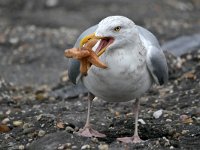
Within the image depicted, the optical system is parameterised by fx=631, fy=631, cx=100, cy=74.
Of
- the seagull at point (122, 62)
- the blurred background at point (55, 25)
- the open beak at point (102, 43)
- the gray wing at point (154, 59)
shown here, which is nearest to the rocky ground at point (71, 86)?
the blurred background at point (55, 25)

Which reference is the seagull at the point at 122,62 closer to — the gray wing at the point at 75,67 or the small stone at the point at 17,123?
the gray wing at the point at 75,67

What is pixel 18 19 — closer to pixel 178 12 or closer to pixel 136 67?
pixel 178 12

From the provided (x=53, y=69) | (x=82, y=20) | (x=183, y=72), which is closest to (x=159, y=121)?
(x=183, y=72)

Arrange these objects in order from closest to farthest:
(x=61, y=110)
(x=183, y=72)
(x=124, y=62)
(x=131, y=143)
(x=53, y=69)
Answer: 1. (x=124, y=62)
2. (x=131, y=143)
3. (x=61, y=110)
4. (x=183, y=72)
5. (x=53, y=69)

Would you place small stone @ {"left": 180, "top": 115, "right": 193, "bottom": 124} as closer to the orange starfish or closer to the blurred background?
the orange starfish

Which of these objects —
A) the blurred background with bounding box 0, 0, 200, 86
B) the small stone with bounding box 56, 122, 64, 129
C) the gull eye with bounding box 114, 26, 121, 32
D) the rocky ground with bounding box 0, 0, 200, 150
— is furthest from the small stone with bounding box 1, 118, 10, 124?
the blurred background with bounding box 0, 0, 200, 86

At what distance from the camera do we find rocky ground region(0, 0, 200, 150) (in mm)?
5270

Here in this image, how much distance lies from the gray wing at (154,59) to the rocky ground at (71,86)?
0.49 m

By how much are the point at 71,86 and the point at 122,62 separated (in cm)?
274

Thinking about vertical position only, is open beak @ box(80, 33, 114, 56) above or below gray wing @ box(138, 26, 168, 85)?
above

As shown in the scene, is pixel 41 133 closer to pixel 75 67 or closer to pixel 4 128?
pixel 4 128

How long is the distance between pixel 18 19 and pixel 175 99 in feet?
14.9

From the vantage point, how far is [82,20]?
1048 centimetres

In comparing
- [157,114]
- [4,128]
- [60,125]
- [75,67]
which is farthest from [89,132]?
[157,114]
